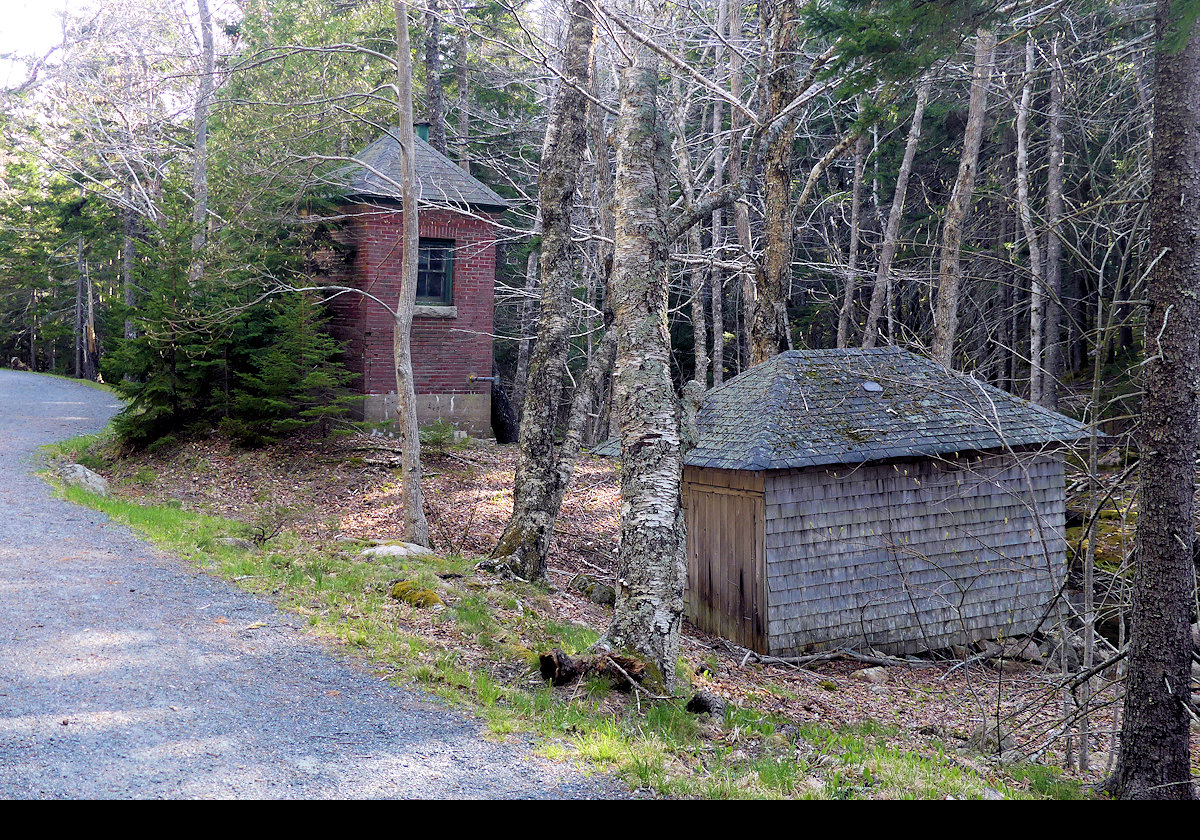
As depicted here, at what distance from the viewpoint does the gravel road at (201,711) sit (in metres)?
4.48

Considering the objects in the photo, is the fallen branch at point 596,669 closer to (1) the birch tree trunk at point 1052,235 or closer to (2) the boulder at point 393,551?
(2) the boulder at point 393,551

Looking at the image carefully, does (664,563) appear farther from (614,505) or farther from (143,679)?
(614,505)

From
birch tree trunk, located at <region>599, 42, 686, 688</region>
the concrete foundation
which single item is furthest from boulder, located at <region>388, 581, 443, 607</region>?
the concrete foundation

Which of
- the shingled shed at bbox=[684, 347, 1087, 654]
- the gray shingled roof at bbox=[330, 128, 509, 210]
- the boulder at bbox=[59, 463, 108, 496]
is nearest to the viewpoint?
the shingled shed at bbox=[684, 347, 1087, 654]

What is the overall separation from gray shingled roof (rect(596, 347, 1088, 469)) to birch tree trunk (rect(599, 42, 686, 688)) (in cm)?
397

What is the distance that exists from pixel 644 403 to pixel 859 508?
19.2 ft

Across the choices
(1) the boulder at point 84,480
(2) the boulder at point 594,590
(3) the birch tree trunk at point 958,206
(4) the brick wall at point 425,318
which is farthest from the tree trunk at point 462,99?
(2) the boulder at point 594,590

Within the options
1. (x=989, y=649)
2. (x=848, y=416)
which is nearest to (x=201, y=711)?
(x=848, y=416)

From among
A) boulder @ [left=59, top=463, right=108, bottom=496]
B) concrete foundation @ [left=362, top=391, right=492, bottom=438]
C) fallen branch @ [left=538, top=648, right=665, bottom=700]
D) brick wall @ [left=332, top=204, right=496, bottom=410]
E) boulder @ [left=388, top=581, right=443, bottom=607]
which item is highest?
brick wall @ [left=332, top=204, right=496, bottom=410]

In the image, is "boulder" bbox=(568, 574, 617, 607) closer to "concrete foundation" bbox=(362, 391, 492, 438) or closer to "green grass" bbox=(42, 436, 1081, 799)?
"green grass" bbox=(42, 436, 1081, 799)

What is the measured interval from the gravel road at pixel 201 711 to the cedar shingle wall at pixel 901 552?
6.23 meters

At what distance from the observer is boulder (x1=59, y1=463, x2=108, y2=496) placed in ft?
44.1

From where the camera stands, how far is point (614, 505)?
16531 mm

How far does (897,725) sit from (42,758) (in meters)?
6.90
